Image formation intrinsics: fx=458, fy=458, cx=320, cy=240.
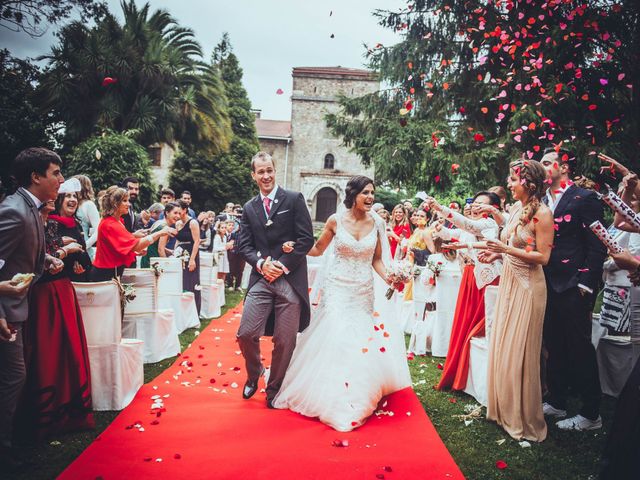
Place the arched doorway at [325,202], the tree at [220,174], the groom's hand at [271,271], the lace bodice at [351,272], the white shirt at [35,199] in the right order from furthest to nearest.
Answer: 1. the arched doorway at [325,202]
2. the tree at [220,174]
3. the lace bodice at [351,272]
4. the groom's hand at [271,271]
5. the white shirt at [35,199]

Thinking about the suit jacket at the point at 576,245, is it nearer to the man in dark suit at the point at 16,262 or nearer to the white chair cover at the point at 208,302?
the man in dark suit at the point at 16,262

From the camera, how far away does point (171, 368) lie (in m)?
5.25

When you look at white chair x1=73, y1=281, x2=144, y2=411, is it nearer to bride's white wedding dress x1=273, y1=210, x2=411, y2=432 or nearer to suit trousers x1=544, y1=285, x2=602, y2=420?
bride's white wedding dress x1=273, y1=210, x2=411, y2=432

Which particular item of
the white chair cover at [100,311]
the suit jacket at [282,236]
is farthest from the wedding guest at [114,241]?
the suit jacket at [282,236]

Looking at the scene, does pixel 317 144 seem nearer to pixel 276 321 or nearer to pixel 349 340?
pixel 276 321

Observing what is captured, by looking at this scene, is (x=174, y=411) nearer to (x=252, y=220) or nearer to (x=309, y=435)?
(x=309, y=435)

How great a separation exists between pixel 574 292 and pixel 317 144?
34109mm

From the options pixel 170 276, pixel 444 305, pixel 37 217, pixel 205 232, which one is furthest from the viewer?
pixel 205 232

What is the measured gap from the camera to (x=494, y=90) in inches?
443

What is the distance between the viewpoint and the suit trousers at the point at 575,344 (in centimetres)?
372

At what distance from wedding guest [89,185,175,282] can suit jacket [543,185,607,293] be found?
365 centimetres

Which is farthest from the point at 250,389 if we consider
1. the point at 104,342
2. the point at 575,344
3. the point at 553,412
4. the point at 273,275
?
the point at 575,344

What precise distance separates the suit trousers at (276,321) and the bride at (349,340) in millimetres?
108

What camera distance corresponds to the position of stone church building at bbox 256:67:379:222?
36438mm
